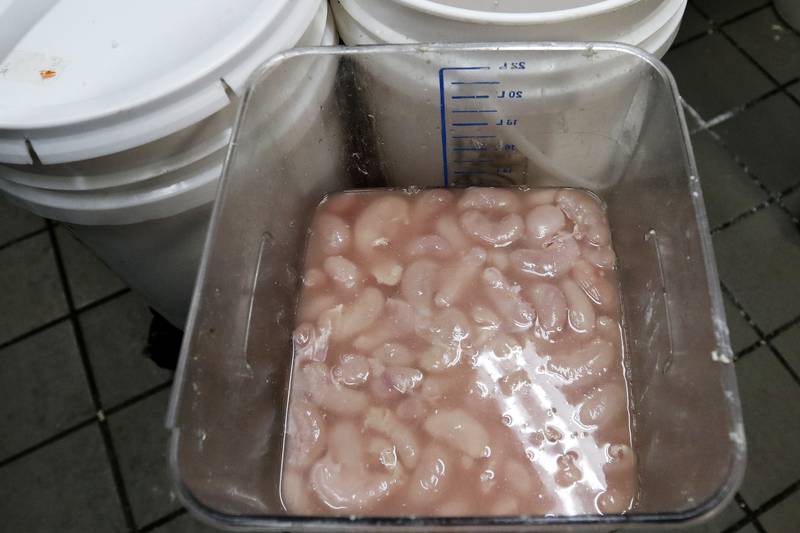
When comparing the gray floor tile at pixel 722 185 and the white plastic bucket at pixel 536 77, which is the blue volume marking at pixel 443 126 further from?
the gray floor tile at pixel 722 185

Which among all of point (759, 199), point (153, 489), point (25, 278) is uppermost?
point (759, 199)

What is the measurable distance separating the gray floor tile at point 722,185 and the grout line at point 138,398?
1.02m

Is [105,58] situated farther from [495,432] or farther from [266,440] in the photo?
[495,432]

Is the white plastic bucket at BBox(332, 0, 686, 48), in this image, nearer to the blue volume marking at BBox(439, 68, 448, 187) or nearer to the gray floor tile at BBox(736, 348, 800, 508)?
the blue volume marking at BBox(439, 68, 448, 187)

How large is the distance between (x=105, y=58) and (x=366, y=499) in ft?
1.70

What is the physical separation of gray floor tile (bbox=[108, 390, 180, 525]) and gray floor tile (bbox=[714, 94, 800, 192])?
1165mm

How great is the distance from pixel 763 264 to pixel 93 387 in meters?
1.20

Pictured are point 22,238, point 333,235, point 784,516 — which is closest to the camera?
point 333,235

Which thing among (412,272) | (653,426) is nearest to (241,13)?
(412,272)

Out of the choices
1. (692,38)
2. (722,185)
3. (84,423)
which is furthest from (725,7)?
(84,423)

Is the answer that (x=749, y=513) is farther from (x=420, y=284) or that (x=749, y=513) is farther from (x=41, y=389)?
(x=41, y=389)

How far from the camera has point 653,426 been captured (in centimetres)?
68

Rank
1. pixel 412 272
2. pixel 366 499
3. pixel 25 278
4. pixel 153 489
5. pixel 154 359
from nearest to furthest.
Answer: pixel 366 499, pixel 412 272, pixel 153 489, pixel 154 359, pixel 25 278

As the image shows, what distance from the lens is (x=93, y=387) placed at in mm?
1160
